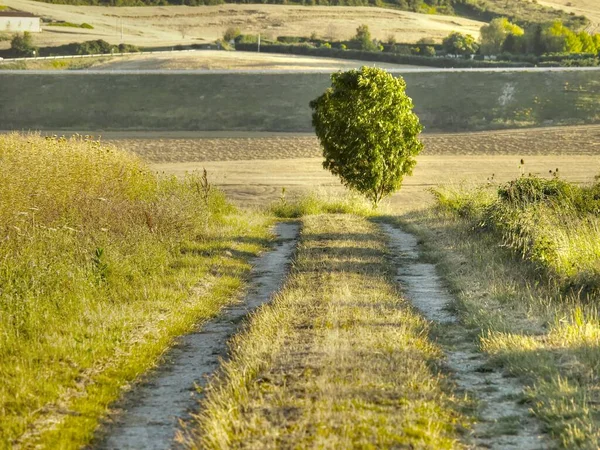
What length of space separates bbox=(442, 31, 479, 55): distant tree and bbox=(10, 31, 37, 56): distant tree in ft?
128

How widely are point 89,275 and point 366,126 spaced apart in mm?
17005

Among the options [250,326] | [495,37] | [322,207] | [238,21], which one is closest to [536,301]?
[250,326]

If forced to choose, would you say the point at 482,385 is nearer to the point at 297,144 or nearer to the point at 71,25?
the point at 297,144

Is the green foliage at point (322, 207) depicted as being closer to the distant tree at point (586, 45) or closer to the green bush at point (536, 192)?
the green bush at point (536, 192)

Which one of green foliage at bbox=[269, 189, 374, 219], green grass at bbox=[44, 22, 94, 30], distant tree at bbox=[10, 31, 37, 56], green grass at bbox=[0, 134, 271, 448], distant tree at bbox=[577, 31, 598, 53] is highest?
distant tree at bbox=[577, 31, 598, 53]

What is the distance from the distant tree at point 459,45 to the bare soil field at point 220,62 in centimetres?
1676

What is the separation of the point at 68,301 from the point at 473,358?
471cm

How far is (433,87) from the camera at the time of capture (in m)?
69.2

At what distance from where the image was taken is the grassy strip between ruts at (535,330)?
336 inches

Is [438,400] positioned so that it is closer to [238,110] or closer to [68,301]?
[68,301]

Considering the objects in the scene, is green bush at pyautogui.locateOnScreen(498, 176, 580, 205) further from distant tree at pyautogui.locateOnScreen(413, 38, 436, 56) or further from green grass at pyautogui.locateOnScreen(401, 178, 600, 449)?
distant tree at pyautogui.locateOnScreen(413, 38, 436, 56)

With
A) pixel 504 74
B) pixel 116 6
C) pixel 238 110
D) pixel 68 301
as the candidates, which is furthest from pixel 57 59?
pixel 68 301

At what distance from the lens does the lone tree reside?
99.3ft

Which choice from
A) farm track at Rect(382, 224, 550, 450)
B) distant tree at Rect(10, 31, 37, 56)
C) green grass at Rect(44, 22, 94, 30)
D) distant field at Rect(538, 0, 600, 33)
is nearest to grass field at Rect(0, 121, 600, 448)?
farm track at Rect(382, 224, 550, 450)
